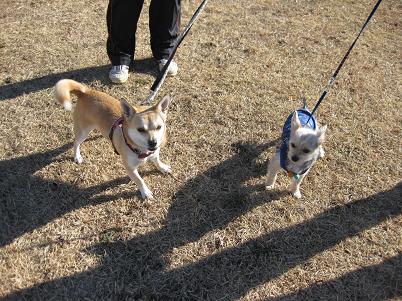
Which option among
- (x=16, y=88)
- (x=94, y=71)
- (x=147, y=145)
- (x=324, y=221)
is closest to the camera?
(x=147, y=145)

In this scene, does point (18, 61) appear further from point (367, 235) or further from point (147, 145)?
point (367, 235)

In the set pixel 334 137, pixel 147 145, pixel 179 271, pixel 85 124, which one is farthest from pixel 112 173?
pixel 334 137

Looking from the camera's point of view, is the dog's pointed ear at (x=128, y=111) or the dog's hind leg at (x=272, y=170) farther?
the dog's hind leg at (x=272, y=170)

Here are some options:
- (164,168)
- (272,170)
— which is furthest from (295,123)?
(164,168)

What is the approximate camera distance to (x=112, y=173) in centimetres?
384

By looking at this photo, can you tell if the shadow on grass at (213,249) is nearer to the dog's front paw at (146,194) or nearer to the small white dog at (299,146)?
the dog's front paw at (146,194)

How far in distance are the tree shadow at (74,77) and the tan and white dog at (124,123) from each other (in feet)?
4.43

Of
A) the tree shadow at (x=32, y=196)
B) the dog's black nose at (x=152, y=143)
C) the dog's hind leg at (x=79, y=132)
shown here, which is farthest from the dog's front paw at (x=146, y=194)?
the dog's hind leg at (x=79, y=132)

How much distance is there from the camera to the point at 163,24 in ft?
15.1

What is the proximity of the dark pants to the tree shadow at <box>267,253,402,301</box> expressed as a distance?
10.8 ft

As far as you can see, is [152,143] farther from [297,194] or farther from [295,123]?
[297,194]

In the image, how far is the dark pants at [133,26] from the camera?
14.2ft

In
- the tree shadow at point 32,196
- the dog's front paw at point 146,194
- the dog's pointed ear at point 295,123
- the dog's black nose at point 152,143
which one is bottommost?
the tree shadow at point 32,196

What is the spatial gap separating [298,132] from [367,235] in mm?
1243
